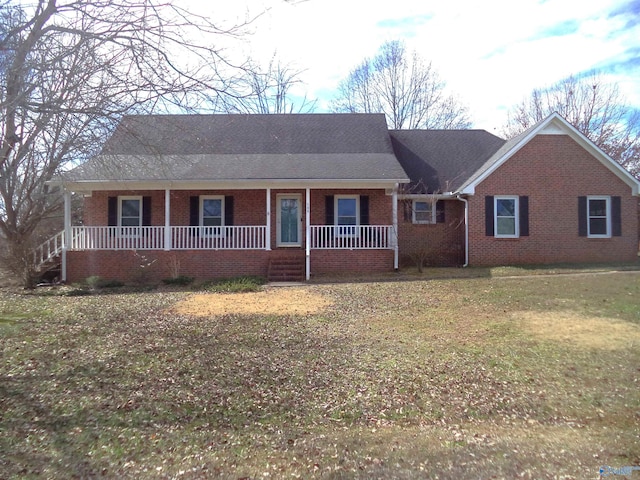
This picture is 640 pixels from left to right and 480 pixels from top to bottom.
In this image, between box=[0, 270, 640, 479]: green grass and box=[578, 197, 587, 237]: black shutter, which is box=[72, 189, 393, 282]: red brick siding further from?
box=[578, 197, 587, 237]: black shutter

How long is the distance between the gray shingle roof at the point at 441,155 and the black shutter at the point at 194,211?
7.65 meters

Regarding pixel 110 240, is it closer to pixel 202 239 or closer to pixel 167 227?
pixel 167 227

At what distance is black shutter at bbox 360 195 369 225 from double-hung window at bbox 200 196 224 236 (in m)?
4.89

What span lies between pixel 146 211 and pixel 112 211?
1204mm

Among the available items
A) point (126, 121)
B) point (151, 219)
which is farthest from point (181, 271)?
point (126, 121)

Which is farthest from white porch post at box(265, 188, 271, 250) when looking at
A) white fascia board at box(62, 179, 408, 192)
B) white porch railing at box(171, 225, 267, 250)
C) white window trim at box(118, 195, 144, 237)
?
white window trim at box(118, 195, 144, 237)

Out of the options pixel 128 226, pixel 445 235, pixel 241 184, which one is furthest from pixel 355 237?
pixel 128 226

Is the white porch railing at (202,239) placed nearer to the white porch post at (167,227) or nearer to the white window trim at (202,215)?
the white porch post at (167,227)

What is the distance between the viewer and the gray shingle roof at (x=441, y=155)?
60.0 ft

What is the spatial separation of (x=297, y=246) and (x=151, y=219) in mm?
5289

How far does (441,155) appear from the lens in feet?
64.9

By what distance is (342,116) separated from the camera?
20422 mm

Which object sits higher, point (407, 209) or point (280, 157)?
point (280, 157)

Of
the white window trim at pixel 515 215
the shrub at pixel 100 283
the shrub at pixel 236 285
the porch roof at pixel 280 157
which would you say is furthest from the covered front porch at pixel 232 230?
the white window trim at pixel 515 215
